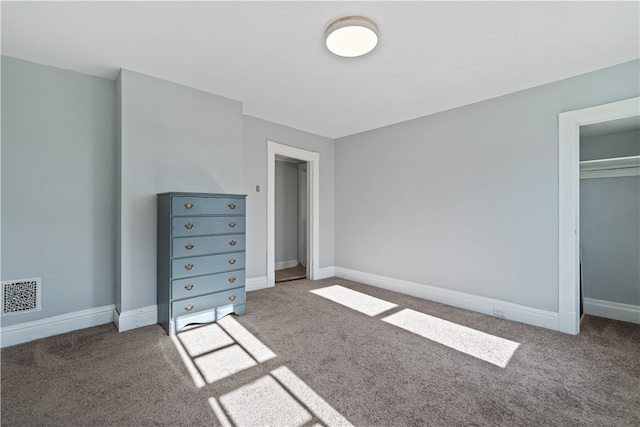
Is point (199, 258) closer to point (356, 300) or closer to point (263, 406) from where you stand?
point (263, 406)

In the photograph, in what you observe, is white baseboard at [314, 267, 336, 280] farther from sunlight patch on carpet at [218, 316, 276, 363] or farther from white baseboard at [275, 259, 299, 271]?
sunlight patch on carpet at [218, 316, 276, 363]

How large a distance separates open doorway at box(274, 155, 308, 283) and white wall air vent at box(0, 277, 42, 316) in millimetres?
3449

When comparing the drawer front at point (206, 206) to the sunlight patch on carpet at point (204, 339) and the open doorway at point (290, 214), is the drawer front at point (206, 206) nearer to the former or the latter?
the sunlight patch on carpet at point (204, 339)

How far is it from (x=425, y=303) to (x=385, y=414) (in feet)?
6.94

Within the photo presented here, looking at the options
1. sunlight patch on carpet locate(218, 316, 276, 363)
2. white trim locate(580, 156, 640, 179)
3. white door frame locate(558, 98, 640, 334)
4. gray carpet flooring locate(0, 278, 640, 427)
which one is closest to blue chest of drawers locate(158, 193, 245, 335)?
sunlight patch on carpet locate(218, 316, 276, 363)

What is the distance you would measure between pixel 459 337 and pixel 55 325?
3.65 m

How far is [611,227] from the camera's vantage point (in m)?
2.92

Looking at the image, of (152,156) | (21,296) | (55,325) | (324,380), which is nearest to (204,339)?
(324,380)

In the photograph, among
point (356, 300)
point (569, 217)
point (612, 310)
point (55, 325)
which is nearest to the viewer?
point (55, 325)

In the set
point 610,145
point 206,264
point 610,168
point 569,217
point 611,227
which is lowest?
point 206,264

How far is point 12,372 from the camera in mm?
1867

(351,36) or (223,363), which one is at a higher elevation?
(351,36)

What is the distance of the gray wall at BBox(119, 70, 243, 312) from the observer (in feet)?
8.48

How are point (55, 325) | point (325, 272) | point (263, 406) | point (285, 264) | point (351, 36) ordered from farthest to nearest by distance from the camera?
point (285, 264)
point (325, 272)
point (55, 325)
point (351, 36)
point (263, 406)
